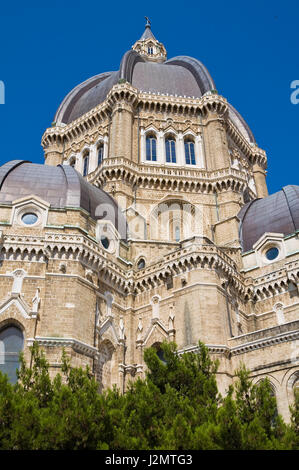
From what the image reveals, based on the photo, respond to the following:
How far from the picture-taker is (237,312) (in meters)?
29.3

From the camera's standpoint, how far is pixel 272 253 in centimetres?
3256

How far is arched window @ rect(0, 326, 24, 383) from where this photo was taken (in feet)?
77.5

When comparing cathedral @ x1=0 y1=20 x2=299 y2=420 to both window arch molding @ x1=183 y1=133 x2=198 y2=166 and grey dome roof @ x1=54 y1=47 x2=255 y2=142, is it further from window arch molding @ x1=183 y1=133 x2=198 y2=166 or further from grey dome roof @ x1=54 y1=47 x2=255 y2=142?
grey dome roof @ x1=54 y1=47 x2=255 y2=142

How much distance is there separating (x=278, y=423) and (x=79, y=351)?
38.0 ft

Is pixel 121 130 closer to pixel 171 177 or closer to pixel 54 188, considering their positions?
pixel 171 177

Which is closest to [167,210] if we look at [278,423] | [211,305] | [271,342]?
[211,305]

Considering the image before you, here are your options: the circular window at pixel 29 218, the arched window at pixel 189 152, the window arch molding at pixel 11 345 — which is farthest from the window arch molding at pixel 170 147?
the window arch molding at pixel 11 345

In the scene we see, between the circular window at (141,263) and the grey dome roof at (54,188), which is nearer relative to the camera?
the grey dome roof at (54,188)

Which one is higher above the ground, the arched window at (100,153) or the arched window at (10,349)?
the arched window at (100,153)

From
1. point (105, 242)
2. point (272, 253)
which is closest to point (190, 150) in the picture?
point (272, 253)

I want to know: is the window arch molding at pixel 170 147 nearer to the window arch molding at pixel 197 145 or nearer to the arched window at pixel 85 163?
the window arch molding at pixel 197 145

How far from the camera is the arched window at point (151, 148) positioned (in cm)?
4176

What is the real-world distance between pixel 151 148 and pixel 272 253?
51.7 ft

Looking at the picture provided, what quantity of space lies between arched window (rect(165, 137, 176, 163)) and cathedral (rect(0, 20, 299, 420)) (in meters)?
0.10
